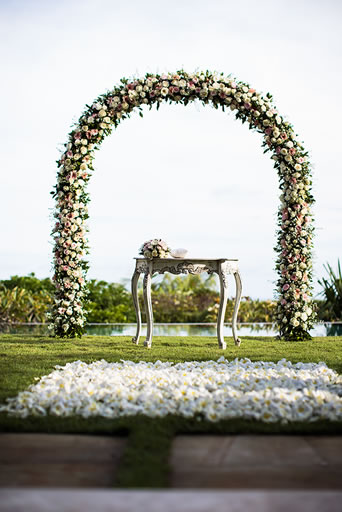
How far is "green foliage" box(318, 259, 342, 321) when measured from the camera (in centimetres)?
1041

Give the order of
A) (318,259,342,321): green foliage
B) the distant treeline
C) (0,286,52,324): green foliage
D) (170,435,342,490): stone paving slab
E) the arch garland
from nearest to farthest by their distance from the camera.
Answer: (170,435,342,490): stone paving slab
the arch garland
(318,259,342,321): green foliage
(0,286,52,324): green foliage
the distant treeline

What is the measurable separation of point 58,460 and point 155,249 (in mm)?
3996

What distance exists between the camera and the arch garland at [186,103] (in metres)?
6.88

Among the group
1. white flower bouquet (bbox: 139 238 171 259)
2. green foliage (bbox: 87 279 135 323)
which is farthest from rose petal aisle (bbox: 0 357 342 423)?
green foliage (bbox: 87 279 135 323)

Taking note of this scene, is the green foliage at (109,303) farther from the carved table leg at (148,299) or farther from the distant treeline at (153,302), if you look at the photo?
the carved table leg at (148,299)

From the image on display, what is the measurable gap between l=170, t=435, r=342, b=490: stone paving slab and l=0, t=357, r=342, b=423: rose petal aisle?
0.29 m

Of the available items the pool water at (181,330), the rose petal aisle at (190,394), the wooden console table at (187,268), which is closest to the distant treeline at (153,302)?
the pool water at (181,330)

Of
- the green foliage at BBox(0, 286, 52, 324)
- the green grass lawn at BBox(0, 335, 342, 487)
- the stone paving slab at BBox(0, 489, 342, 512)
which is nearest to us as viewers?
the stone paving slab at BBox(0, 489, 342, 512)

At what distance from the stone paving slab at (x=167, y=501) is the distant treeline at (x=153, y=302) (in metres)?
9.15

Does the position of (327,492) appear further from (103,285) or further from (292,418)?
(103,285)

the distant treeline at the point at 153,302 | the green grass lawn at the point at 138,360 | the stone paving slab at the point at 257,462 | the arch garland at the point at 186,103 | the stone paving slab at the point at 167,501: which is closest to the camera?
the stone paving slab at the point at 167,501

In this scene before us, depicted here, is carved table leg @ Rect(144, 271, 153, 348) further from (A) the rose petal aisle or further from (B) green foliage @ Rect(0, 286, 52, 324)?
(B) green foliage @ Rect(0, 286, 52, 324)
